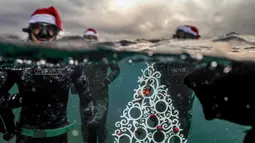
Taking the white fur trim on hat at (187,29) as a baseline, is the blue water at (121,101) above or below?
below

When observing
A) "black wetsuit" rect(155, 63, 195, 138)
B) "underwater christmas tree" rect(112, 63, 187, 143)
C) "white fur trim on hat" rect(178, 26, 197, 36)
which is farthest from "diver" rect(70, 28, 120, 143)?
"white fur trim on hat" rect(178, 26, 197, 36)

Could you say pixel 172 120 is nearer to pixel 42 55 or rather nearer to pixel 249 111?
pixel 249 111

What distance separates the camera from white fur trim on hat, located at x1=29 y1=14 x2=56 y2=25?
5.14 meters

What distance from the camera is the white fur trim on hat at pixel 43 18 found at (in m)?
5.14

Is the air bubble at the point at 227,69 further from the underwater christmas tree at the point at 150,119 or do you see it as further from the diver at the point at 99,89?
the diver at the point at 99,89

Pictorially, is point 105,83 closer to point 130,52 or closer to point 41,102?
point 130,52

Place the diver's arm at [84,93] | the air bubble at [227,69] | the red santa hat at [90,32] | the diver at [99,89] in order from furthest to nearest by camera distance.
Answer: the air bubble at [227,69] < the red santa hat at [90,32] < the diver at [99,89] < the diver's arm at [84,93]

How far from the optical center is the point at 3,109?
13.3 feet

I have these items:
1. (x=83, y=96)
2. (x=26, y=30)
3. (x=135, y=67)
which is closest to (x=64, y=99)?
(x=83, y=96)

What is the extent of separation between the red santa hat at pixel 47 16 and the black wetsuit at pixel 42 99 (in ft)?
3.86

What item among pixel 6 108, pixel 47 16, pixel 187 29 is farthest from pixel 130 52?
pixel 6 108

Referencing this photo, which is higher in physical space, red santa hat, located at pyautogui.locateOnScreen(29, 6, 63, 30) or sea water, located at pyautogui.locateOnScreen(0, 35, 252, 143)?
red santa hat, located at pyautogui.locateOnScreen(29, 6, 63, 30)

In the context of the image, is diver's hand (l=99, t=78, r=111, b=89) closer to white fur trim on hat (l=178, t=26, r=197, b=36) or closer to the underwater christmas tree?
the underwater christmas tree

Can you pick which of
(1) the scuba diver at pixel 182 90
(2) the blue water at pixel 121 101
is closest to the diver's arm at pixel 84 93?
(2) the blue water at pixel 121 101
